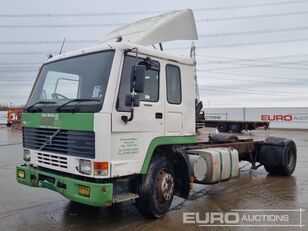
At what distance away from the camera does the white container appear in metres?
6.50

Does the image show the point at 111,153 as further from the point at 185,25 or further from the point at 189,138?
the point at 185,25

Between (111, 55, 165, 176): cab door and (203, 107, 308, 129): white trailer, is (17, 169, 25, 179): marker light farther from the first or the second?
(203, 107, 308, 129): white trailer

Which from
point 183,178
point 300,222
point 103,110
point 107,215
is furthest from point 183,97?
point 300,222

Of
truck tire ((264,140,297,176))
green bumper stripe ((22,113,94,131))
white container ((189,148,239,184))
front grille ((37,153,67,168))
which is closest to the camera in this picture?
green bumper stripe ((22,113,94,131))

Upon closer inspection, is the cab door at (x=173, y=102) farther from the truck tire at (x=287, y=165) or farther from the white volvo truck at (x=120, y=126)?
the truck tire at (x=287, y=165)

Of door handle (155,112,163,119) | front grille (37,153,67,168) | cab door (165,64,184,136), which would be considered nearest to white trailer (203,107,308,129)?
cab door (165,64,184,136)

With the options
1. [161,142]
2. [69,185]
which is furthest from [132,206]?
[69,185]

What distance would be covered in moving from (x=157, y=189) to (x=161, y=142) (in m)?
0.74

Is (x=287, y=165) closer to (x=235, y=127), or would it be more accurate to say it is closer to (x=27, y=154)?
(x=27, y=154)

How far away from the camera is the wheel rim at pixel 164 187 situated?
5.68 metres

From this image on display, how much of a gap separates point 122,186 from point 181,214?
1.39 meters

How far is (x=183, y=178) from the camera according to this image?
6227 mm

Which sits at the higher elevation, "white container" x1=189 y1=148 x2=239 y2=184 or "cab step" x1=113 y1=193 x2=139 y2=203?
"white container" x1=189 y1=148 x2=239 y2=184
